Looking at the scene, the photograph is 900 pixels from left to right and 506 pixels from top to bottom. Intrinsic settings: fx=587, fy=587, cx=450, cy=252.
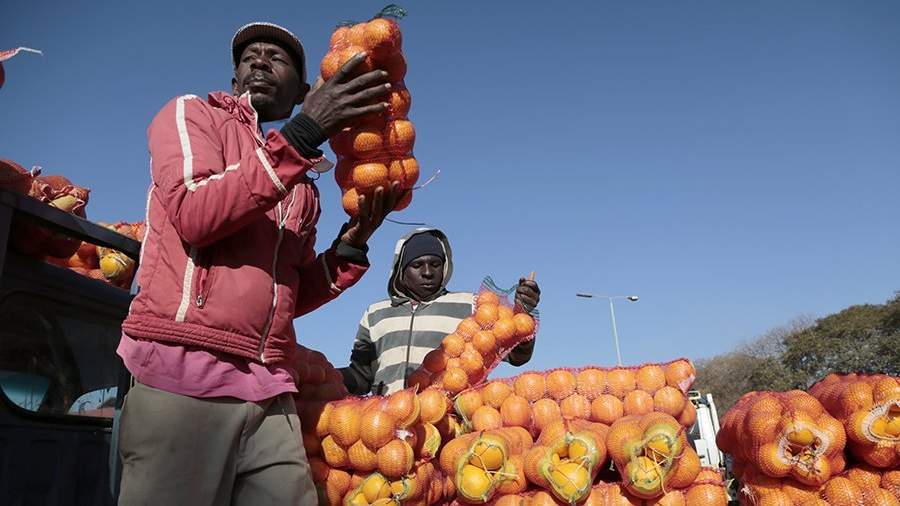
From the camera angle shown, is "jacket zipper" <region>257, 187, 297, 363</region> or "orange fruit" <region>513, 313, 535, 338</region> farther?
"orange fruit" <region>513, 313, 535, 338</region>

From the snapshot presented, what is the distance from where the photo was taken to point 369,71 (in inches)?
88.4

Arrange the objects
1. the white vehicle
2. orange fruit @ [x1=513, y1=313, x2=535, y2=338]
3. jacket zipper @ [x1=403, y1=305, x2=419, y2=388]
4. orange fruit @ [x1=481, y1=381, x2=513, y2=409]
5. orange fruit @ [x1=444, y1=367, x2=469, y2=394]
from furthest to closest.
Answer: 1. the white vehicle
2. jacket zipper @ [x1=403, y1=305, x2=419, y2=388]
3. orange fruit @ [x1=513, y1=313, x2=535, y2=338]
4. orange fruit @ [x1=444, y1=367, x2=469, y2=394]
5. orange fruit @ [x1=481, y1=381, x2=513, y2=409]

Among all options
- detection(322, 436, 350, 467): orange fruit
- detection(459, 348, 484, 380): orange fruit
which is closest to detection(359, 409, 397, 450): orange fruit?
detection(322, 436, 350, 467): orange fruit

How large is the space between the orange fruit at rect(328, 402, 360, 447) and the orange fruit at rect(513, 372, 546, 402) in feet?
3.44

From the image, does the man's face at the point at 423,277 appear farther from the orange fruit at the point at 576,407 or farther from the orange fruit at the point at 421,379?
the orange fruit at the point at 576,407

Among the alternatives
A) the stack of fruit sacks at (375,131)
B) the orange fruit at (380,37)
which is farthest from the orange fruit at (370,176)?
the orange fruit at (380,37)

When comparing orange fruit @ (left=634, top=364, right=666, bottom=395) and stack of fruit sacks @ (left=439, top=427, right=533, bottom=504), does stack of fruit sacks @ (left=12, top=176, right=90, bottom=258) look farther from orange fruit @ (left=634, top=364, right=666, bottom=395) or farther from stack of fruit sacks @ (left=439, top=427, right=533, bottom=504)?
orange fruit @ (left=634, top=364, right=666, bottom=395)

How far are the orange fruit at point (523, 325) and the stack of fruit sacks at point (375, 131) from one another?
160cm

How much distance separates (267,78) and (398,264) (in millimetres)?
2549

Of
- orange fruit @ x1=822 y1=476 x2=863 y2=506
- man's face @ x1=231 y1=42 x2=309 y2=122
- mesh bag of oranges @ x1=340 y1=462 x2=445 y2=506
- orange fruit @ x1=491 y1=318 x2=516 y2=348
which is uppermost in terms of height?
man's face @ x1=231 y1=42 x2=309 y2=122

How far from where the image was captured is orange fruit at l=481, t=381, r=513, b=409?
304 cm

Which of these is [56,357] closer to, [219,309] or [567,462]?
[219,309]

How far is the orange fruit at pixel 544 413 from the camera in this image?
293 centimetres

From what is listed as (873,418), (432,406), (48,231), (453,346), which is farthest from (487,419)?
(48,231)
